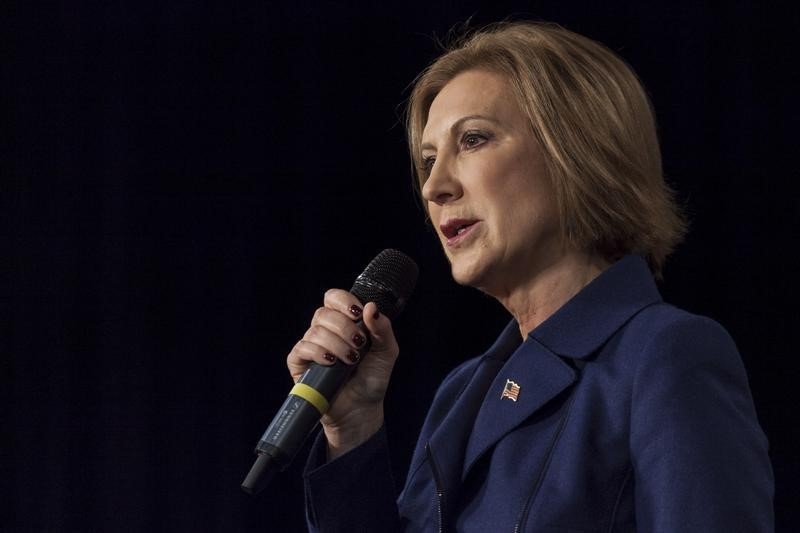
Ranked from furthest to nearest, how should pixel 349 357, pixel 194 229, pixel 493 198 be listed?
pixel 194 229, pixel 493 198, pixel 349 357

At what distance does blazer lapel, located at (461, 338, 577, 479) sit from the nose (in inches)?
9.5

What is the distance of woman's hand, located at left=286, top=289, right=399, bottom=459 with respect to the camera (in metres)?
1.33

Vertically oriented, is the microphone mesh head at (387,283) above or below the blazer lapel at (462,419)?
above

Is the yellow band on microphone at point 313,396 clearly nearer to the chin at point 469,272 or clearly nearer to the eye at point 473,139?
the chin at point 469,272

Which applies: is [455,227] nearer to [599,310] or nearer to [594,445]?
[599,310]

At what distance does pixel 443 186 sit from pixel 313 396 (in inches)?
14.7

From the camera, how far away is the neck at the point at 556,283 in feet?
4.82

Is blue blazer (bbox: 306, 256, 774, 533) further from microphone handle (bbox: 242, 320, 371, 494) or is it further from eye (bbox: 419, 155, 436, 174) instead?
eye (bbox: 419, 155, 436, 174)

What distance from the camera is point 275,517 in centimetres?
299

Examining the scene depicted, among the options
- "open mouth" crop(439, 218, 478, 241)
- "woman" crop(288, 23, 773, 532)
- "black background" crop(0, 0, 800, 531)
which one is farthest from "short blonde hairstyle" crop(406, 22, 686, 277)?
"black background" crop(0, 0, 800, 531)

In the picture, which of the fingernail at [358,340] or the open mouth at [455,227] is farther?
the open mouth at [455,227]

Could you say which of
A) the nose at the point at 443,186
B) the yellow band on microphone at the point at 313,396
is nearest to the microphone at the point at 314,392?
the yellow band on microphone at the point at 313,396

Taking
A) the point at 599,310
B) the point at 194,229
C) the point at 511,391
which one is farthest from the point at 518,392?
the point at 194,229

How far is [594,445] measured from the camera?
1199mm
